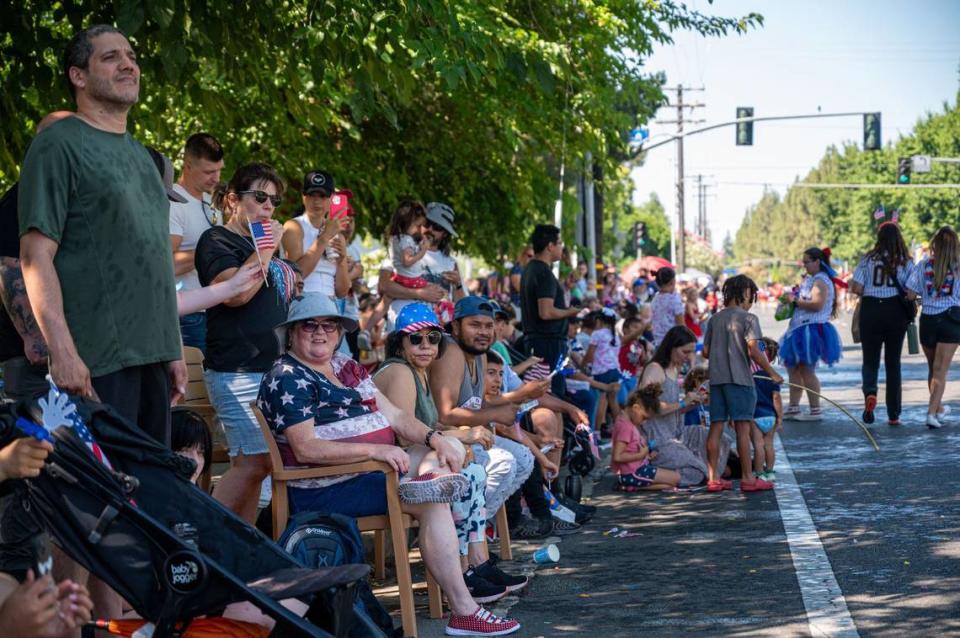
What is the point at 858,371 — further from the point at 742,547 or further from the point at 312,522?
the point at 312,522

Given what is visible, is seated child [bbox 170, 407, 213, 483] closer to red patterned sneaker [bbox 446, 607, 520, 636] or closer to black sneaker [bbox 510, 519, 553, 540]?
red patterned sneaker [bbox 446, 607, 520, 636]

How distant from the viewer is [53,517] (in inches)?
154

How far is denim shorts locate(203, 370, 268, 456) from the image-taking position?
6801mm

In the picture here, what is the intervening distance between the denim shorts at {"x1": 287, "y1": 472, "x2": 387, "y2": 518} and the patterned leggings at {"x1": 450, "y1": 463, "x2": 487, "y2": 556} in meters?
0.59

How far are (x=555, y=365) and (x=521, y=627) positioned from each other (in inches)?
228

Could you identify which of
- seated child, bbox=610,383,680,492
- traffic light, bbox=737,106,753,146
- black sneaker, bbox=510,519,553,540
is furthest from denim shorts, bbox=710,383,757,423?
traffic light, bbox=737,106,753,146

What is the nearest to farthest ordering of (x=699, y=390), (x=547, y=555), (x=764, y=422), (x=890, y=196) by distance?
(x=547, y=555), (x=764, y=422), (x=699, y=390), (x=890, y=196)

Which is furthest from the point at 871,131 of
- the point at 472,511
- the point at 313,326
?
the point at 313,326

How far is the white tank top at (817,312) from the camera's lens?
620 inches

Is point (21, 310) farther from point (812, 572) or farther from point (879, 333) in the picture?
point (879, 333)

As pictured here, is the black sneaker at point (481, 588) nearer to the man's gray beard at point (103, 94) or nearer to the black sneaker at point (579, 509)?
the black sneaker at point (579, 509)

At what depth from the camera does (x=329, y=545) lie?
212 inches

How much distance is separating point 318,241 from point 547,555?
2.36 m

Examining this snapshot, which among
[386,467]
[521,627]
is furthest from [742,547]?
[386,467]
